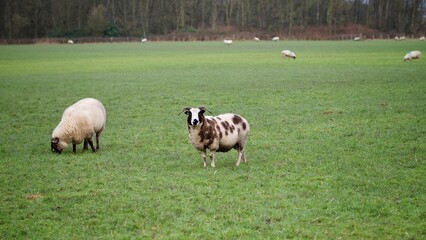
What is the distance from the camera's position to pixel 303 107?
22047 millimetres

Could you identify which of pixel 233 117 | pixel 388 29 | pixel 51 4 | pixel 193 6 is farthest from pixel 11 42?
pixel 233 117

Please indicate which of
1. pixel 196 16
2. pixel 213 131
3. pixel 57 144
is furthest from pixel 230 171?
pixel 196 16

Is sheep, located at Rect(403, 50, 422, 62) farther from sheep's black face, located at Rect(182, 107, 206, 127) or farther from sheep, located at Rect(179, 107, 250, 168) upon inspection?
sheep's black face, located at Rect(182, 107, 206, 127)

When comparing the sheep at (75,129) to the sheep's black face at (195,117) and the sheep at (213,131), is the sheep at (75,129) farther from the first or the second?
the sheep's black face at (195,117)

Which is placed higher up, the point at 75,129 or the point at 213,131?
the point at 213,131

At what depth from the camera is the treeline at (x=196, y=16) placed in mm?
118938

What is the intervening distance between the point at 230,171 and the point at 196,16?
5113 inches

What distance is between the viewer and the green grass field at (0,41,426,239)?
8.84m

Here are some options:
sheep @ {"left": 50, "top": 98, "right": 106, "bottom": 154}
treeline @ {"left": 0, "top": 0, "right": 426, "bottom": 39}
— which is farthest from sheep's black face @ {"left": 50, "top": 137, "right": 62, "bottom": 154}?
treeline @ {"left": 0, "top": 0, "right": 426, "bottom": 39}

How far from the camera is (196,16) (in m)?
139

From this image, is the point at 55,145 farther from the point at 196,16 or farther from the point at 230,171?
the point at 196,16

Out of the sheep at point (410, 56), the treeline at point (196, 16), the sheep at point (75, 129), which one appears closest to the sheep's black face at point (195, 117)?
the sheep at point (75, 129)

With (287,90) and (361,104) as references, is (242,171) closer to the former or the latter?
(361,104)

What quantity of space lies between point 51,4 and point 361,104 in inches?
4387
